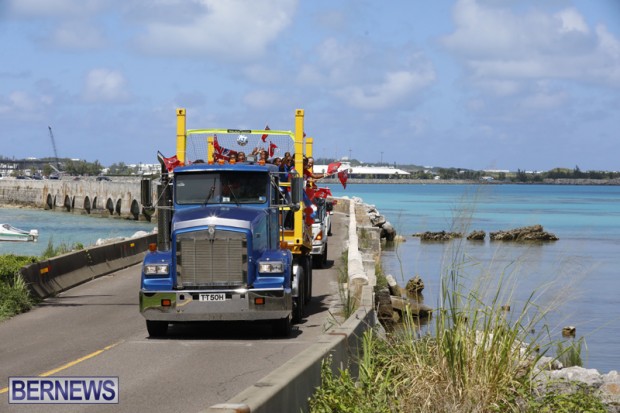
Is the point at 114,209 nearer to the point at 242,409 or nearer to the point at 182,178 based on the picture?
the point at 182,178

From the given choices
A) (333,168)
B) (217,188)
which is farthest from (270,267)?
(333,168)

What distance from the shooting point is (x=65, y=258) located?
2458cm

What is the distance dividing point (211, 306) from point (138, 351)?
1.40 meters

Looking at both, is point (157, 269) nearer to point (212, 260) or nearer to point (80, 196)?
point (212, 260)

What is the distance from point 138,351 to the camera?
1545cm

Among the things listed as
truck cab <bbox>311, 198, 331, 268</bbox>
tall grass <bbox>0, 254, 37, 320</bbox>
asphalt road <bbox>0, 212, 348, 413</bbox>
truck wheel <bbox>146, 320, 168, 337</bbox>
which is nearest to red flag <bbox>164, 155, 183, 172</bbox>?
asphalt road <bbox>0, 212, 348, 413</bbox>

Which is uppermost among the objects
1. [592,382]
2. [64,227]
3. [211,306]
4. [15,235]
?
[211,306]

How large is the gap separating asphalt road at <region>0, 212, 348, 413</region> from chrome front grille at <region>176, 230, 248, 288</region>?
0.98 m

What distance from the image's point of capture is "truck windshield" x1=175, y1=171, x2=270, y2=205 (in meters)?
17.9

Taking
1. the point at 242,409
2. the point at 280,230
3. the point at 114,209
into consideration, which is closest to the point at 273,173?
the point at 280,230

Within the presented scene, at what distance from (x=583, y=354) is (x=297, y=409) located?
14.6 meters

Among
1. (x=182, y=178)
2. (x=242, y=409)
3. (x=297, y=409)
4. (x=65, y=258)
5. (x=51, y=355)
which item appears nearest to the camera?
(x=242, y=409)

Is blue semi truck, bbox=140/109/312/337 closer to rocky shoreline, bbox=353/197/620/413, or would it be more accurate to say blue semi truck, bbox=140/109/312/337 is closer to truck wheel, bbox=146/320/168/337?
truck wheel, bbox=146/320/168/337

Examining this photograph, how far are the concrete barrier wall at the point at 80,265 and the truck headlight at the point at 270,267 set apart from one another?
666cm
